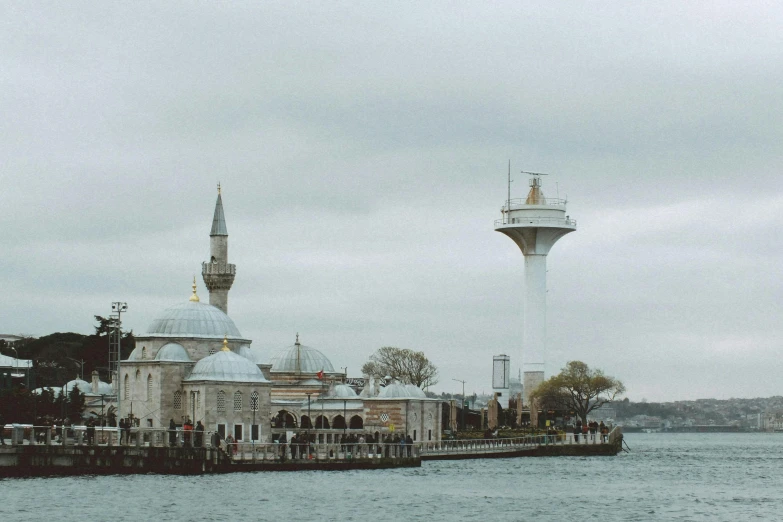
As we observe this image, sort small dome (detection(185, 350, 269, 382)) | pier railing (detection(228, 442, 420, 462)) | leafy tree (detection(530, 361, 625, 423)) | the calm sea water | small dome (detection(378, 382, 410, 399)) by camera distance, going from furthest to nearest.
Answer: leafy tree (detection(530, 361, 625, 423))
small dome (detection(378, 382, 410, 399))
small dome (detection(185, 350, 269, 382))
pier railing (detection(228, 442, 420, 462))
the calm sea water

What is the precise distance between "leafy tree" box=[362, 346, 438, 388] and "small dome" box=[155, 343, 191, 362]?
53.2 meters

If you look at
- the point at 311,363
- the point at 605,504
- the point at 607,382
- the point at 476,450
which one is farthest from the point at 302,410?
the point at 605,504

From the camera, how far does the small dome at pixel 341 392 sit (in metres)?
92.1

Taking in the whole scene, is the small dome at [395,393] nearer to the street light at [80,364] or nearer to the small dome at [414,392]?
the small dome at [414,392]

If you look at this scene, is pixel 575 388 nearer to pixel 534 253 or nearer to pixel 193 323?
pixel 534 253

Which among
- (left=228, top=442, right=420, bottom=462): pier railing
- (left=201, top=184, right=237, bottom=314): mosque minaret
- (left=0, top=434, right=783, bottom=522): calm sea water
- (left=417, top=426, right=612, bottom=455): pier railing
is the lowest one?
(left=0, top=434, right=783, bottom=522): calm sea water

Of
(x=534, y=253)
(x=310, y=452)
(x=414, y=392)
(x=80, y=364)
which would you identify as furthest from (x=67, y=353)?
(x=310, y=452)

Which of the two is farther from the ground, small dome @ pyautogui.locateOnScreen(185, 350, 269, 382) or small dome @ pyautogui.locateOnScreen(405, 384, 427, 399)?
small dome @ pyautogui.locateOnScreen(185, 350, 269, 382)

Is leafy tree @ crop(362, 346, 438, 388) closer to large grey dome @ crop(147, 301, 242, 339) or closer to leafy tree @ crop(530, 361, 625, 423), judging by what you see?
leafy tree @ crop(530, 361, 625, 423)

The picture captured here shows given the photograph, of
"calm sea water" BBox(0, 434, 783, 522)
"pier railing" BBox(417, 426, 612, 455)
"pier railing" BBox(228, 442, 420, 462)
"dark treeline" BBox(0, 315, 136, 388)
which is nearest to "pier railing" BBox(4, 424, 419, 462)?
"pier railing" BBox(228, 442, 420, 462)

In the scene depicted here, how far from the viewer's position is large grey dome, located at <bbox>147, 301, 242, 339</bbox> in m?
77.8

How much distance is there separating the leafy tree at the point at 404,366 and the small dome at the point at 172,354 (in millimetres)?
53211

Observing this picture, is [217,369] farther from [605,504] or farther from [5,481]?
[605,504]

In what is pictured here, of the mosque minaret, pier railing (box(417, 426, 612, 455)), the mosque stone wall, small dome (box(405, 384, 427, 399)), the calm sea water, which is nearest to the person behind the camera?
the calm sea water
